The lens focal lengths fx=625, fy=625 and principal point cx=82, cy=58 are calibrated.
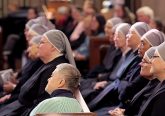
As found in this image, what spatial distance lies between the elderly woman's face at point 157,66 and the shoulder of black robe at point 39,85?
1.36 m

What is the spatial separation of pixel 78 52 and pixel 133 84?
5075mm

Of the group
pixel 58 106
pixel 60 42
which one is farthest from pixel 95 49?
pixel 58 106

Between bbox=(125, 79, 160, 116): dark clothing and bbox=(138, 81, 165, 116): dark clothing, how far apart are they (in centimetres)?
31

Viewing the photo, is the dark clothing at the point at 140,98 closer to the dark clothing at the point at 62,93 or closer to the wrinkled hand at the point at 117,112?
the wrinkled hand at the point at 117,112

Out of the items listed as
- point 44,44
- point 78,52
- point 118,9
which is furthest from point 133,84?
point 118,9

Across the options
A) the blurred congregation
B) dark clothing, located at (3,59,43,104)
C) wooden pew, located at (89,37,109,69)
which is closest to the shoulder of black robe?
the blurred congregation

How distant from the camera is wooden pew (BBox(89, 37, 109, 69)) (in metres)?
11.8

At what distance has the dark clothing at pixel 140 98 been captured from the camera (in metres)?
6.44

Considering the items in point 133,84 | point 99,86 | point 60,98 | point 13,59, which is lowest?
point 13,59

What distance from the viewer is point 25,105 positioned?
293 inches

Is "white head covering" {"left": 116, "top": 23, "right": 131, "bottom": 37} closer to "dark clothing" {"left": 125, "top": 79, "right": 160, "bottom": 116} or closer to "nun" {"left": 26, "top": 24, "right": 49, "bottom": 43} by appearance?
"nun" {"left": 26, "top": 24, "right": 49, "bottom": 43}

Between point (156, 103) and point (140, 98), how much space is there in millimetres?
831

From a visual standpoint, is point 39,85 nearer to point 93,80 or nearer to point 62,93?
point 62,93

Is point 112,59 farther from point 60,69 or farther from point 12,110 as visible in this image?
point 60,69
